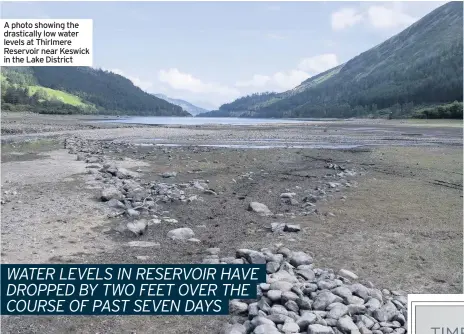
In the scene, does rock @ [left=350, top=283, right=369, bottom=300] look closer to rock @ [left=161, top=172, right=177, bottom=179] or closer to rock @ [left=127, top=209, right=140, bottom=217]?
rock @ [left=127, top=209, right=140, bottom=217]

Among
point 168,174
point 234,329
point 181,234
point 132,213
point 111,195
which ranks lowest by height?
point 234,329

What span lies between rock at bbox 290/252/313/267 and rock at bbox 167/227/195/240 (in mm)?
3208

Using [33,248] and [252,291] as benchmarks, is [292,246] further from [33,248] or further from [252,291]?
[33,248]

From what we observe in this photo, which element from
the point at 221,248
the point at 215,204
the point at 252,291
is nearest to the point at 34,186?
the point at 215,204

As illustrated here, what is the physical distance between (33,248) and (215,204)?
7.08m

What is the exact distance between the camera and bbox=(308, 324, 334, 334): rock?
6.28 m

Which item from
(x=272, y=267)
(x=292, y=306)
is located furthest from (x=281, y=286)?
(x=272, y=267)

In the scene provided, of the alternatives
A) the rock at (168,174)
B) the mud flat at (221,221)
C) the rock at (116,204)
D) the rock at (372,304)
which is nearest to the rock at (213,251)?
the mud flat at (221,221)

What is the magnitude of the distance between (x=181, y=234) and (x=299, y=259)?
3596 mm

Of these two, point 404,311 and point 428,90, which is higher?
point 428,90

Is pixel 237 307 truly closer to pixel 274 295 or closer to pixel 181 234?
pixel 274 295

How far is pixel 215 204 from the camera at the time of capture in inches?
617

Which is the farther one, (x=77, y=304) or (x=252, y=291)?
(x=252, y=291)

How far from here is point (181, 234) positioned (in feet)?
37.7
